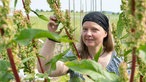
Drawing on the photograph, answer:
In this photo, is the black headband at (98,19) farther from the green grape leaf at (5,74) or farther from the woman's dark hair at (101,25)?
→ the green grape leaf at (5,74)

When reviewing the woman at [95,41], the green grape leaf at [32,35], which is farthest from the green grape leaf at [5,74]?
the woman at [95,41]

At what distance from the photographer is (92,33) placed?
2443 mm

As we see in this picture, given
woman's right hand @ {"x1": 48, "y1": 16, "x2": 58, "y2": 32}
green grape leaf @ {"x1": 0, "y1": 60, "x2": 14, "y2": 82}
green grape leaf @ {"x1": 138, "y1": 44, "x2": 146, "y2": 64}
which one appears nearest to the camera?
green grape leaf @ {"x1": 138, "y1": 44, "x2": 146, "y2": 64}

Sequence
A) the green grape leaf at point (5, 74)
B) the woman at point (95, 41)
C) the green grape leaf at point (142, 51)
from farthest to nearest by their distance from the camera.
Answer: the woman at point (95, 41), the green grape leaf at point (5, 74), the green grape leaf at point (142, 51)

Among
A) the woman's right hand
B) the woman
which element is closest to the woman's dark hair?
the woman

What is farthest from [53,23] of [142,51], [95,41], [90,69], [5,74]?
[95,41]

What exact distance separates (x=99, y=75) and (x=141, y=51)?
0.52 feet

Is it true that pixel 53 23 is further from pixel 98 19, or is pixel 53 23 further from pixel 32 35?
pixel 98 19

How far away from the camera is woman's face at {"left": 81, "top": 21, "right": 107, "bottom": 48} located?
243 cm

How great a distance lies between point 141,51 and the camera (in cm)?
79

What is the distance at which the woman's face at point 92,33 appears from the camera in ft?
7.96

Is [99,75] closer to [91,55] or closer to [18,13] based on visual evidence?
[18,13]

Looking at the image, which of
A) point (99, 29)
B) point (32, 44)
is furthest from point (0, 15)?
point (99, 29)

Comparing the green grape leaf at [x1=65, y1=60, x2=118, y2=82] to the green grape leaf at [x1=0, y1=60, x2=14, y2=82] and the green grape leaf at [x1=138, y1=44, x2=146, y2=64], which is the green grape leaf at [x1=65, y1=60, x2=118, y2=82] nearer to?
the green grape leaf at [x1=138, y1=44, x2=146, y2=64]
